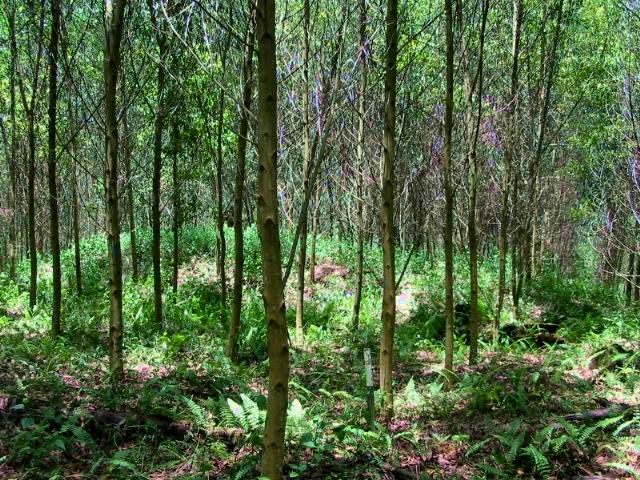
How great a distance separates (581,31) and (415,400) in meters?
11.6

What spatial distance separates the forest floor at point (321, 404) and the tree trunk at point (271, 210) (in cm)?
137

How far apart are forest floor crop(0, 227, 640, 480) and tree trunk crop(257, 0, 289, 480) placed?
1369 mm

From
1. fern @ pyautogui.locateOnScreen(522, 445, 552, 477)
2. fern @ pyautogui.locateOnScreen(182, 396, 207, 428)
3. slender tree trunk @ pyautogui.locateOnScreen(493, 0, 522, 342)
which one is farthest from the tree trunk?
slender tree trunk @ pyautogui.locateOnScreen(493, 0, 522, 342)

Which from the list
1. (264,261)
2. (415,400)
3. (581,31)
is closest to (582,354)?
(415,400)

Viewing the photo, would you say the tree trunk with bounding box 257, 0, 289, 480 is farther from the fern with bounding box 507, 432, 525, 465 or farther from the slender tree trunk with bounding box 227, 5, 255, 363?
the slender tree trunk with bounding box 227, 5, 255, 363

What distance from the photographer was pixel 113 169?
537cm

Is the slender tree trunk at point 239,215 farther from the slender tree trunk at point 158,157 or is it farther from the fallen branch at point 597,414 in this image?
the fallen branch at point 597,414

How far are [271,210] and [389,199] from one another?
7.85 feet

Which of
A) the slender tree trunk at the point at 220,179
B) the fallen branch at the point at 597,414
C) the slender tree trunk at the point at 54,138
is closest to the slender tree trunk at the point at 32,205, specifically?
the slender tree trunk at the point at 54,138

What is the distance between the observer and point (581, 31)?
12.7 m

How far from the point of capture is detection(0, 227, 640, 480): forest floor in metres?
3.81

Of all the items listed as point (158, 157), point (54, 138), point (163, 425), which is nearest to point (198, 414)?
point (163, 425)

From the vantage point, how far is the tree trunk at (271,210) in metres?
2.30

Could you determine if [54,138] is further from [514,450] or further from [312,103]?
[514,450]
